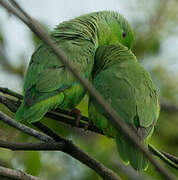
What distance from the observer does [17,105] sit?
2854mm

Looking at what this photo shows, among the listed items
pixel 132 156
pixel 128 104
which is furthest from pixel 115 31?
pixel 132 156

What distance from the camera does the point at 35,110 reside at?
8.77ft

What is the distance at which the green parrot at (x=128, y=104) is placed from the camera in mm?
2541

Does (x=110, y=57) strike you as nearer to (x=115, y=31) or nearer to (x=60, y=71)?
(x=60, y=71)

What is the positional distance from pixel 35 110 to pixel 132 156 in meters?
0.69

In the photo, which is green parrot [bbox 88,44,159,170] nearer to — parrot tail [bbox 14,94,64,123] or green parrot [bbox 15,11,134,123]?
green parrot [bbox 15,11,134,123]

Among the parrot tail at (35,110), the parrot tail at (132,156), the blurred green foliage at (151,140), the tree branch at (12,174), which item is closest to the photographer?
the tree branch at (12,174)

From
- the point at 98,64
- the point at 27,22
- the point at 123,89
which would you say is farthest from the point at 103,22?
the point at 27,22

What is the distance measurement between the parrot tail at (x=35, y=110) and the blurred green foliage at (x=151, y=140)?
0.47ft

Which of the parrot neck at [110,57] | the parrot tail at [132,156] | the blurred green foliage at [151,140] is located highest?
the parrot neck at [110,57]

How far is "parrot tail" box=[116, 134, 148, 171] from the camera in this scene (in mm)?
2482

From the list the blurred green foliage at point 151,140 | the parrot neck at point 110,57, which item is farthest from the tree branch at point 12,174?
the parrot neck at point 110,57

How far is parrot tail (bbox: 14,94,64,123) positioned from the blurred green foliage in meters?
0.14

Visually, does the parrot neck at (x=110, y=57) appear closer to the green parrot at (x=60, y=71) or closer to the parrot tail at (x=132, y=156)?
the green parrot at (x=60, y=71)
